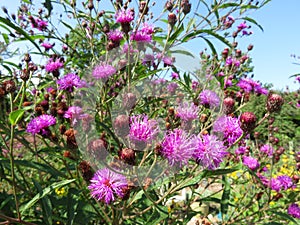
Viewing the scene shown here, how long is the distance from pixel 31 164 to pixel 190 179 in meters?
0.59

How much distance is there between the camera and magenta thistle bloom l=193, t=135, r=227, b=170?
1041mm

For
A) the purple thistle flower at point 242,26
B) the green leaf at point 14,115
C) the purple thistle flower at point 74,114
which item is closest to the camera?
the green leaf at point 14,115

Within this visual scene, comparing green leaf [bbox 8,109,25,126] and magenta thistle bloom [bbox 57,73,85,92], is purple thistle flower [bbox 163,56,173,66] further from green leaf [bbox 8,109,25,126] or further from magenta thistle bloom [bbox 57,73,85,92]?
green leaf [bbox 8,109,25,126]

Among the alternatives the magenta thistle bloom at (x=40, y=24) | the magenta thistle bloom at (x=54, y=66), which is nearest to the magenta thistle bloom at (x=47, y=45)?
the magenta thistle bloom at (x=40, y=24)

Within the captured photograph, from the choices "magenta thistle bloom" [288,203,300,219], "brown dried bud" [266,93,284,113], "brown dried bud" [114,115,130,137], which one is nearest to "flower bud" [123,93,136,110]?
"brown dried bud" [114,115,130,137]

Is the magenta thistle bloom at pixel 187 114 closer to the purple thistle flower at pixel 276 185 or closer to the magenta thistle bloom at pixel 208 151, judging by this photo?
the magenta thistle bloom at pixel 208 151

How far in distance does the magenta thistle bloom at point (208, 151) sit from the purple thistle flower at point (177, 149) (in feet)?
0.08

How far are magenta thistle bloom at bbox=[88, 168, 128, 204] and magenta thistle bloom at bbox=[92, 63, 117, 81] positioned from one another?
56cm

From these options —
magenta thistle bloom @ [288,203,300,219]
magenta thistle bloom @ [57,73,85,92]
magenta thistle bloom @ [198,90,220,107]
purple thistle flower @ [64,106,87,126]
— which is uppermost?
magenta thistle bloom @ [198,90,220,107]

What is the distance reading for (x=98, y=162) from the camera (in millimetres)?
1208

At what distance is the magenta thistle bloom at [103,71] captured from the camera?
148 cm

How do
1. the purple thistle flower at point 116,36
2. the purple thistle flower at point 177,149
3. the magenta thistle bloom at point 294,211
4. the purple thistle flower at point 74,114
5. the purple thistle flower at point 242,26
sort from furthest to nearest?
the purple thistle flower at point 242,26 → the magenta thistle bloom at point 294,211 → the purple thistle flower at point 116,36 → the purple thistle flower at point 74,114 → the purple thistle flower at point 177,149

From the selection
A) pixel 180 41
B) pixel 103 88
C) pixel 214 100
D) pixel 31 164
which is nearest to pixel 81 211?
pixel 31 164

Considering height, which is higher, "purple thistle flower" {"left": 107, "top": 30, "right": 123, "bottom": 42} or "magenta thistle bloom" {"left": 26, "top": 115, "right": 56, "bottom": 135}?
"purple thistle flower" {"left": 107, "top": 30, "right": 123, "bottom": 42}
